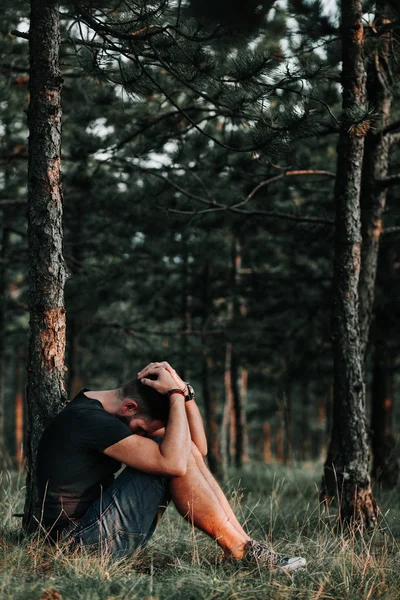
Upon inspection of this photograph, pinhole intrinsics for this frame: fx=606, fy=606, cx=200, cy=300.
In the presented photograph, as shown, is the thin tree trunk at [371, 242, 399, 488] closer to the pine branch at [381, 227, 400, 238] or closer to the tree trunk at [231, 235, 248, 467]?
the pine branch at [381, 227, 400, 238]

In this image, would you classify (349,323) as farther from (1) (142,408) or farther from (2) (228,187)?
(2) (228,187)

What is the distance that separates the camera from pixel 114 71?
458 cm

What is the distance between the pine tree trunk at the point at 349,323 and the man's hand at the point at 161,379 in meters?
1.90

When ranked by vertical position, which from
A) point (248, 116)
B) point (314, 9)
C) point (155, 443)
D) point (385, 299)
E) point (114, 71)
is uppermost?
point (314, 9)

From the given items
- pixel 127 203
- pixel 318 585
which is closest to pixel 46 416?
pixel 318 585

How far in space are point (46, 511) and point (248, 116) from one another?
305 centimetres

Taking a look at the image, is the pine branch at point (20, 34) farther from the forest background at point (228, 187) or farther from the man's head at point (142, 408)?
the man's head at point (142, 408)

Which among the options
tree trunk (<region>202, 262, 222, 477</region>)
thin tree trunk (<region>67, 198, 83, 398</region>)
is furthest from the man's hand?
tree trunk (<region>202, 262, 222, 477</region>)

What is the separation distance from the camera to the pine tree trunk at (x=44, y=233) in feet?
12.8

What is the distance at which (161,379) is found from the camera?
362cm

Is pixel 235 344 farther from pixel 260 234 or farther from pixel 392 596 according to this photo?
pixel 392 596

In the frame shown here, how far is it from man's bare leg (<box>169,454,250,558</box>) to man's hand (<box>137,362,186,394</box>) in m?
0.48

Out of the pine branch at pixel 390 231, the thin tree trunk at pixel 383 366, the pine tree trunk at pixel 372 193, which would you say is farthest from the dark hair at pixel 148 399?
the thin tree trunk at pixel 383 366

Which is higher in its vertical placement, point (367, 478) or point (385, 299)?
point (385, 299)
